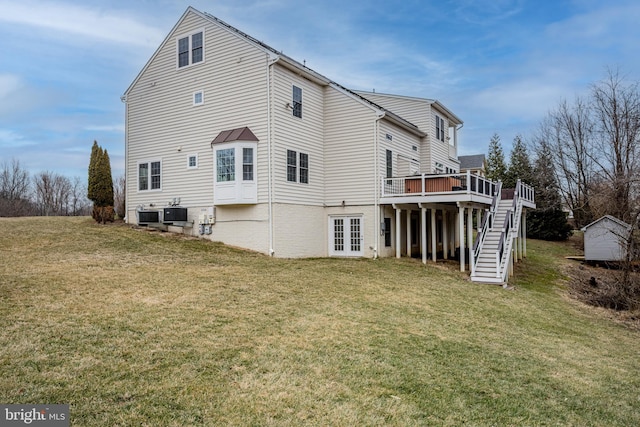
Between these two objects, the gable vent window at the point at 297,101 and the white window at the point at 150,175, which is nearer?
the gable vent window at the point at 297,101

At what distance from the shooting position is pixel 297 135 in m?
17.0

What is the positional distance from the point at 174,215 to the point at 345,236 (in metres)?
7.26

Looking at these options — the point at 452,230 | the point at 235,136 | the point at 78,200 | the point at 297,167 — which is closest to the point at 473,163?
the point at 452,230

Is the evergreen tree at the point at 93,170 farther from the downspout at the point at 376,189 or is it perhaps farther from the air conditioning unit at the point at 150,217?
the downspout at the point at 376,189

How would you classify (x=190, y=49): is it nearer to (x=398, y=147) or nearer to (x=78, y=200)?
(x=398, y=147)

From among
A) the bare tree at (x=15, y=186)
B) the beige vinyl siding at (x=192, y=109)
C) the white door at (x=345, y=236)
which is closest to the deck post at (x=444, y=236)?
the white door at (x=345, y=236)

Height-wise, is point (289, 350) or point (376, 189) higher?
point (376, 189)

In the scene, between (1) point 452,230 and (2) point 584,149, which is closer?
(1) point 452,230

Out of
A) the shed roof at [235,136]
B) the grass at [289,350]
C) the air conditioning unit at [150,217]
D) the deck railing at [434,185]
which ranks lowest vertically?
the grass at [289,350]

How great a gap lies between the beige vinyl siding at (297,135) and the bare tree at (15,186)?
137 feet

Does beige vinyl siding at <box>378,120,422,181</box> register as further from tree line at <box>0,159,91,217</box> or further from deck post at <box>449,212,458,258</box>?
tree line at <box>0,159,91,217</box>

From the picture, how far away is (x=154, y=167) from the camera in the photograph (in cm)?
1881

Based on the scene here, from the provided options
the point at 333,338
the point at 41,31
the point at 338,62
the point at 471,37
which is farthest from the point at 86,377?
the point at 338,62

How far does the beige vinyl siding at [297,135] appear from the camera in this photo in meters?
16.0
